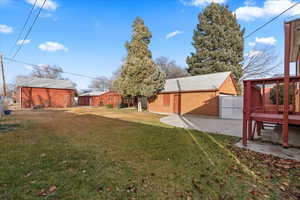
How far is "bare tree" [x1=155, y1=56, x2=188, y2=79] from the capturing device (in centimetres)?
3098

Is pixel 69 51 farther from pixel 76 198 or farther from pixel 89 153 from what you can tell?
pixel 76 198

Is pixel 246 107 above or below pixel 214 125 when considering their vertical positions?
above

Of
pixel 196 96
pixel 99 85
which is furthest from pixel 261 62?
pixel 99 85

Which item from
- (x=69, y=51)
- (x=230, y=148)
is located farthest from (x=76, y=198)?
(x=69, y=51)

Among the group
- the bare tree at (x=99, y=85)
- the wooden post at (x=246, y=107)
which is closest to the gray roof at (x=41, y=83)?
the wooden post at (x=246, y=107)

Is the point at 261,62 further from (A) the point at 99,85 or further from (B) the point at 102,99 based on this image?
(A) the point at 99,85

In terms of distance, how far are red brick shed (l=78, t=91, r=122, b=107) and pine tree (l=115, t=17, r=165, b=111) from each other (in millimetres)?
8525

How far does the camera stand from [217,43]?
2141 cm

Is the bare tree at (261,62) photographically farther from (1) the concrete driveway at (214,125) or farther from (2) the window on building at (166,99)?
Answer: (1) the concrete driveway at (214,125)

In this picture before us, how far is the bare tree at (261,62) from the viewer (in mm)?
20484

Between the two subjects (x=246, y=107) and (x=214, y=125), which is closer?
(x=246, y=107)

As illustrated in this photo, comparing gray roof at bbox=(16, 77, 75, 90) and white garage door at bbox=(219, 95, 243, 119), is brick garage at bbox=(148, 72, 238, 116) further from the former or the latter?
gray roof at bbox=(16, 77, 75, 90)

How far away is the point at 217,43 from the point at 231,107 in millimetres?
15123

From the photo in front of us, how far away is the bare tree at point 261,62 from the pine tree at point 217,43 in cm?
219
